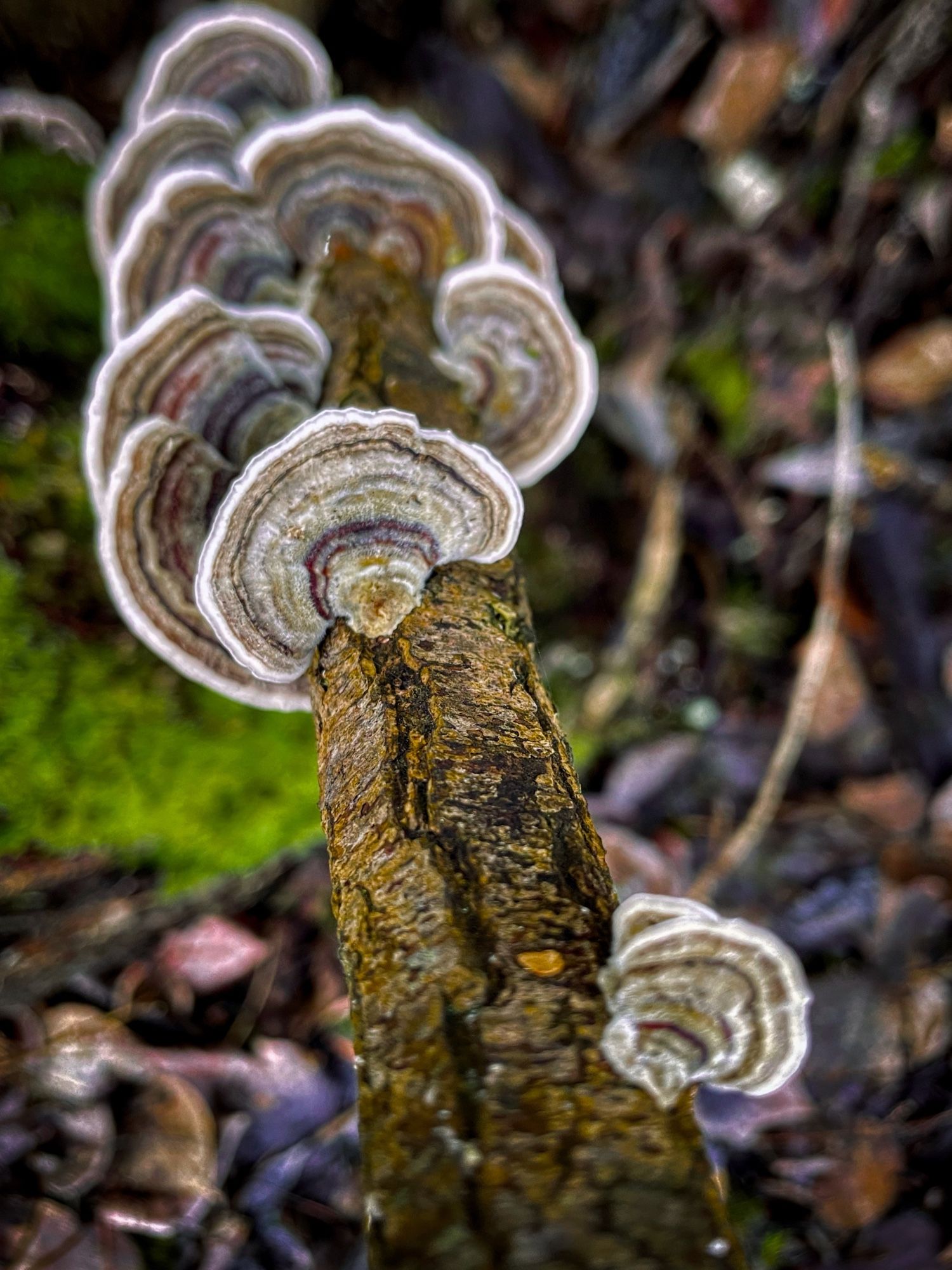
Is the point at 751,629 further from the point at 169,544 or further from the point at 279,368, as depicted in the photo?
the point at 169,544

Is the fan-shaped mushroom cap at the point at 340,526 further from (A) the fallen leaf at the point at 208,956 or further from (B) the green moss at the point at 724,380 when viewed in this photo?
(B) the green moss at the point at 724,380

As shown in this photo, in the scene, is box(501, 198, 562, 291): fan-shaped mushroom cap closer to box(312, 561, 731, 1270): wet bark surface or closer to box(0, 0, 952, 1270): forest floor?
box(0, 0, 952, 1270): forest floor

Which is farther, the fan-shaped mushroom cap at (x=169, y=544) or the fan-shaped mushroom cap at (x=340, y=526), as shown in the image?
the fan-shaped mushroom cap at (x=169, y=544)

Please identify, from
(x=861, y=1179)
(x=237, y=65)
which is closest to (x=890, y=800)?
(x=861, y=1179)

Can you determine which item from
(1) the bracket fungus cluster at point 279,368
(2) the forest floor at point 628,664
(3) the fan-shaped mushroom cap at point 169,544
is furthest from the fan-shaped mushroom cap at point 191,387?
(2) the forest floor at point 628,664

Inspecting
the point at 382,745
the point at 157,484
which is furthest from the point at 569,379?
the point at 382,745

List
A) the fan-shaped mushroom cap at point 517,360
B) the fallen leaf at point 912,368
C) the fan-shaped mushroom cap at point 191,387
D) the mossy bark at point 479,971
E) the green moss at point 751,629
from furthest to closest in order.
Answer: the green moss at point 751,629 < the fallen leaf at point 912,368 < the fan-shaped mushroom cap at point 517,360 < the fan-shaped mushroom cap at point 191,387 < the mossy bark at point 479,971
